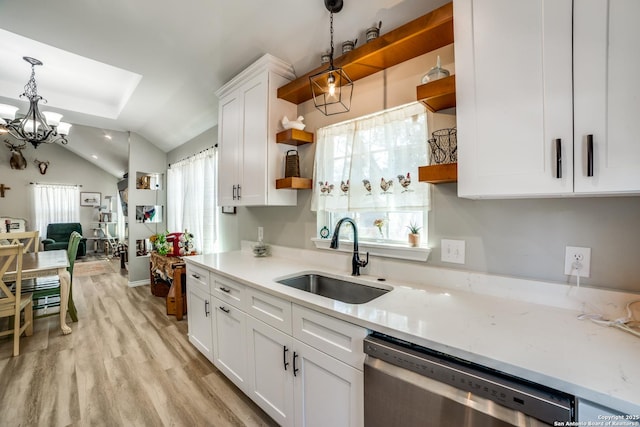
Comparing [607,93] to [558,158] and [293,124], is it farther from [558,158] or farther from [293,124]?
[293,124]

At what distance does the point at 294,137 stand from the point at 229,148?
32.1 inches

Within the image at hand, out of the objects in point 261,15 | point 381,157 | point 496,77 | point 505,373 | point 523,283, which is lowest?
point 505,373

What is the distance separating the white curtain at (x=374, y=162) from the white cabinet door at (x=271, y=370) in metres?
0.92

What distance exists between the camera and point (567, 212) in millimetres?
1102

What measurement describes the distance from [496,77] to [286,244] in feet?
6.02

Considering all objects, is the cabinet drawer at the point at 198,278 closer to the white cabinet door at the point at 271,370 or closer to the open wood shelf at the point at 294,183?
the white cabinet door at the point at 271,370

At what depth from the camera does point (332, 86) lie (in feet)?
4.90

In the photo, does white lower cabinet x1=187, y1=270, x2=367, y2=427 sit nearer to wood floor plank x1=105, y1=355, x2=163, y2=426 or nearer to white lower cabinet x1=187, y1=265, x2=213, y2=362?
white lower cabinet x1=187, y1=265, x2=213, y2=362

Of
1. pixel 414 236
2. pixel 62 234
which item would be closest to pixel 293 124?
pixel 414 236

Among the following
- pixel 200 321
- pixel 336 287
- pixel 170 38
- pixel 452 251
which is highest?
pixel 170 38

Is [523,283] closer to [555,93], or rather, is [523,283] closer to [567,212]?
[567,212]

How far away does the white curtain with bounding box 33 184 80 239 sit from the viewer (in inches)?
271

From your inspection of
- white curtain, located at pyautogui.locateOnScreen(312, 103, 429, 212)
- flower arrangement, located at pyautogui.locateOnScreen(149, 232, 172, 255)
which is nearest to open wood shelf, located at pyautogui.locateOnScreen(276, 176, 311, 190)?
white curtain, located at pyautogui.locateOnScreen(312, 103, 429, 212)

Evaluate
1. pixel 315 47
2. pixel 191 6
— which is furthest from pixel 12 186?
pixel 315 47
